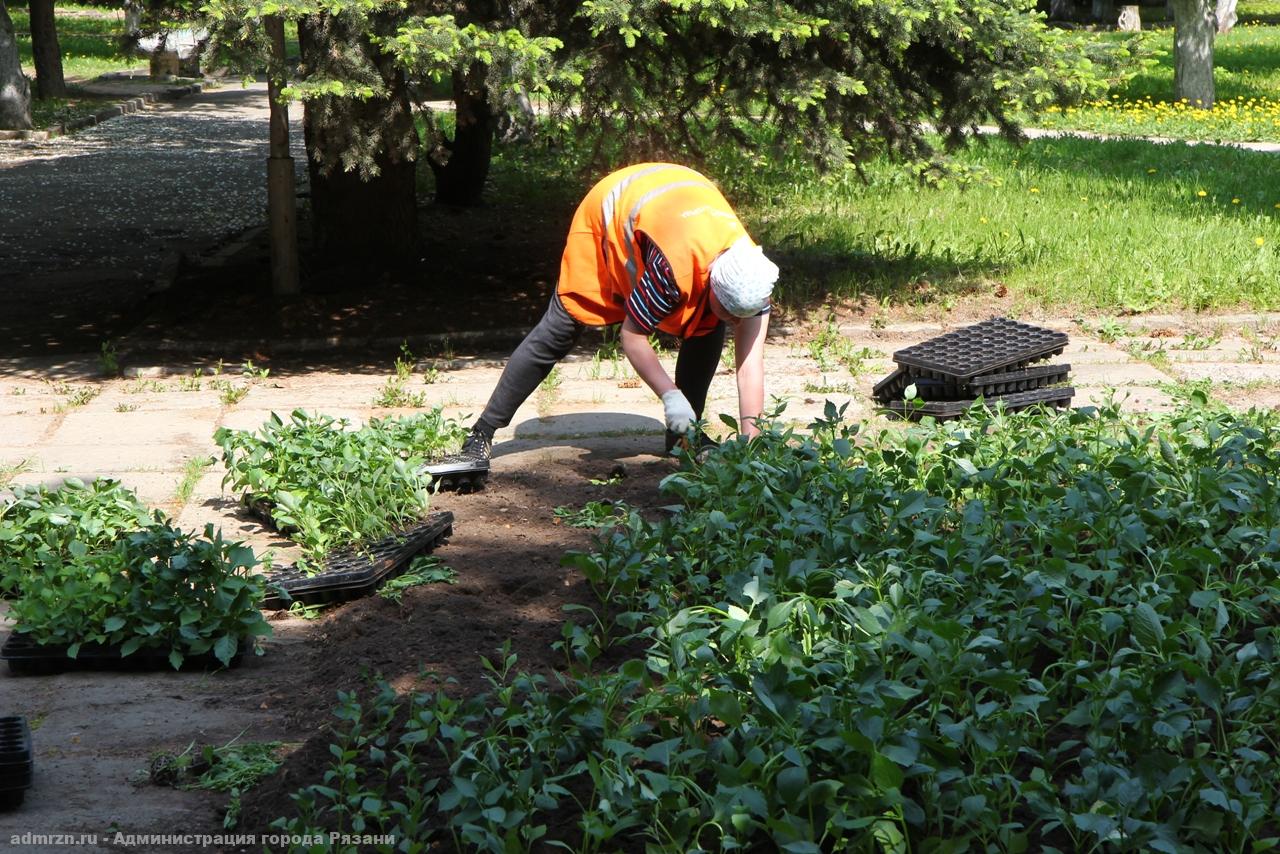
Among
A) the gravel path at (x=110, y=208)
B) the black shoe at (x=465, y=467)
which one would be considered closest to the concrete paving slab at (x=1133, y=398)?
the black shoe at (x=465, y=467)

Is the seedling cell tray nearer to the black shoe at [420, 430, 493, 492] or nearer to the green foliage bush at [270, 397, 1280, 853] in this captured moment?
the black shoe at [420, 430, 493, 492]

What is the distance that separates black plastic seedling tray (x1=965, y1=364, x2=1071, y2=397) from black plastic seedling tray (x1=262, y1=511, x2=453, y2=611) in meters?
2.41

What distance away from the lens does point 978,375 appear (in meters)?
5.69

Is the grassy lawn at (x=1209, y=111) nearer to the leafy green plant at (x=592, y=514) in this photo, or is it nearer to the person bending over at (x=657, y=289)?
the person bending over at (x=657, y=289)

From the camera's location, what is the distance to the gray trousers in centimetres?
509

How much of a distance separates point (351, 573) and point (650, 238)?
1.42m

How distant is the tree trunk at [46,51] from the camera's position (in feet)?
70.6

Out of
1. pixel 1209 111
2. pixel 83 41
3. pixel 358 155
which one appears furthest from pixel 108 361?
pixel 83 41

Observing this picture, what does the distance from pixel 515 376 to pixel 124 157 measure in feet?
44.5

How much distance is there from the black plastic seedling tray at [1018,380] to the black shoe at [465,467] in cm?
200

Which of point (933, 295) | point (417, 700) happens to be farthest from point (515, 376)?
point (933, 295)

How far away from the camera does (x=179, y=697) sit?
3.51 metres

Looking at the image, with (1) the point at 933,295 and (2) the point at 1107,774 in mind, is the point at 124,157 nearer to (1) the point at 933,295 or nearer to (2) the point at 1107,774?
(1) the point at 933,295

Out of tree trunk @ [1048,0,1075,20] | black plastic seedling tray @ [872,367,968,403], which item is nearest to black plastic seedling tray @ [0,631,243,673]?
black plastic seedling tray @ [872,367,968,403]
